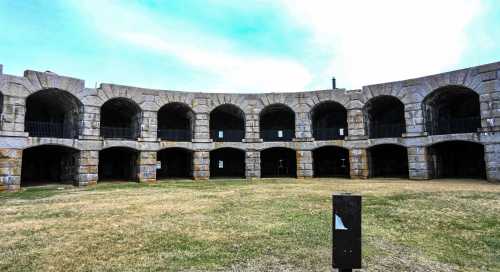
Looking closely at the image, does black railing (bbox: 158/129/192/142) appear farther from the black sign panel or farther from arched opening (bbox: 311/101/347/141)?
the black sign panel

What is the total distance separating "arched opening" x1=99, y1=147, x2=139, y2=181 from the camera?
23953 millimetres

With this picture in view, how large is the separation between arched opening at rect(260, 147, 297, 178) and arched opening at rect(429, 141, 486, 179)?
11012mm

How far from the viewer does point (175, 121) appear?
86.9 ft

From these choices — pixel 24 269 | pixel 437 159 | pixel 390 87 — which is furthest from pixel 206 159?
pixel 24 269

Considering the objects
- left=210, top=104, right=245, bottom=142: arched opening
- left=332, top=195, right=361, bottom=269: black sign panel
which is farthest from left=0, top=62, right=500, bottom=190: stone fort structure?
left=332, top=195, right=361, bottom=269: black sign panel

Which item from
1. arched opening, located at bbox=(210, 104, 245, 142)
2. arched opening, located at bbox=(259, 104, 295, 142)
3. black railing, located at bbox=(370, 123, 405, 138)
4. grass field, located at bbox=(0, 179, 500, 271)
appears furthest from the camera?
arched opening, located at bbox=(259, 104, 295, 142)

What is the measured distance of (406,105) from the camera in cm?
2011

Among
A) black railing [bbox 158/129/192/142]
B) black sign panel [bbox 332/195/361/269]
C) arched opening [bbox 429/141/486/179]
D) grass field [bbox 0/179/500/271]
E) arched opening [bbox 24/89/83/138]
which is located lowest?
grass field [bbox 0/179/500/271]

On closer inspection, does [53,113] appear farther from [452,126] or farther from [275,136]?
[452,126]

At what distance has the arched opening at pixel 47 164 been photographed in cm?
2016

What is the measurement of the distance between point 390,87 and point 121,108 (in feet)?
64.7

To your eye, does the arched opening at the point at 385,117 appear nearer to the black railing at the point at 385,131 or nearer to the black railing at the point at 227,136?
the black railing at the point at 385,131

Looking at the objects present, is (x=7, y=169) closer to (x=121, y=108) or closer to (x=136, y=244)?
(x=121, y=108)

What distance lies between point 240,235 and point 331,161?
21.1 m
